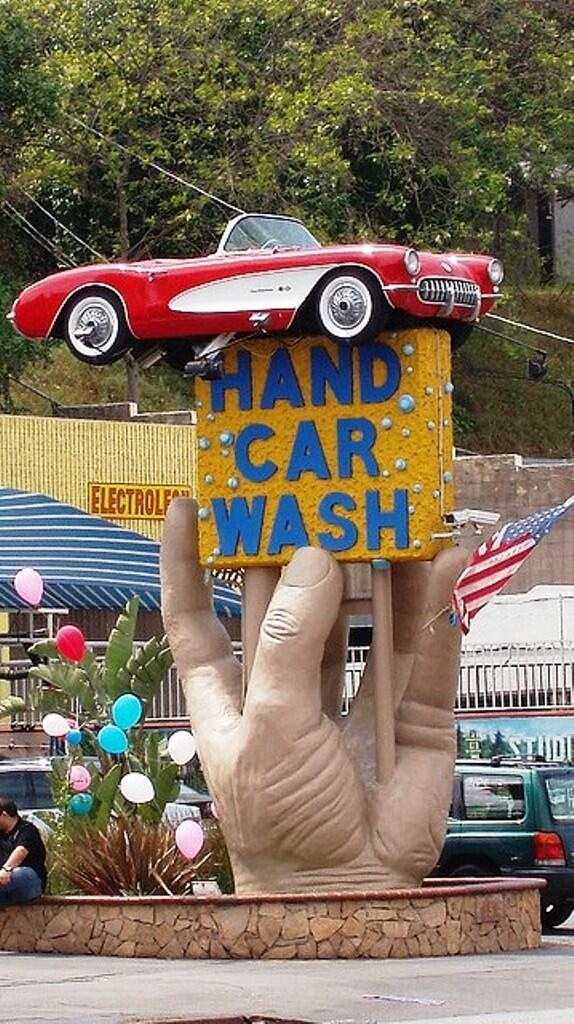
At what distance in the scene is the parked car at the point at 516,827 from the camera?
71.1 ft

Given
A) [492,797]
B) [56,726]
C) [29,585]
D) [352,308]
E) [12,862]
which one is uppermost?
[352,308]

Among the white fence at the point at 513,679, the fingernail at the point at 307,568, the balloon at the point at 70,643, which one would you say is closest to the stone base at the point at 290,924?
the fingernail at the point at 307,568

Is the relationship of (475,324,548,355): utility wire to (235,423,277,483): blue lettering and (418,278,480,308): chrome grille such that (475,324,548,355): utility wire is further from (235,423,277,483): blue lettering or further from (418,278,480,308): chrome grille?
(235,423,277,483): blue lettering

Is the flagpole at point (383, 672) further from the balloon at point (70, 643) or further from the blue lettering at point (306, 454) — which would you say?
the balloon at point (70, 643)

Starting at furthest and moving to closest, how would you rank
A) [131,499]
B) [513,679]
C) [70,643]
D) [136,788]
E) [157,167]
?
[157,167]
[131,499]
[513,679]
[70,643]
[136,788]

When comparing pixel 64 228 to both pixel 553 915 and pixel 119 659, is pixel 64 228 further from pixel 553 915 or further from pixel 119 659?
pixel 553 915

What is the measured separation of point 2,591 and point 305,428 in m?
11.6

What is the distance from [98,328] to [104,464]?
629 inches

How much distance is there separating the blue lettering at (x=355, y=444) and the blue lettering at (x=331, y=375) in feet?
0.60

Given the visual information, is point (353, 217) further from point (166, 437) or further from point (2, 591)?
point (2, 591)

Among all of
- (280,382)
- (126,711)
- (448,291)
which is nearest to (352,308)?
(448,291)

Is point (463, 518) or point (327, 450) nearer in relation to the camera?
point (463, 518)

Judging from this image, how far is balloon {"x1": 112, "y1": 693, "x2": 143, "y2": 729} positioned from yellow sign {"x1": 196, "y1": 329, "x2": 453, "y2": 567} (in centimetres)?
131

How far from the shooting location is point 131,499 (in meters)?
36.0
